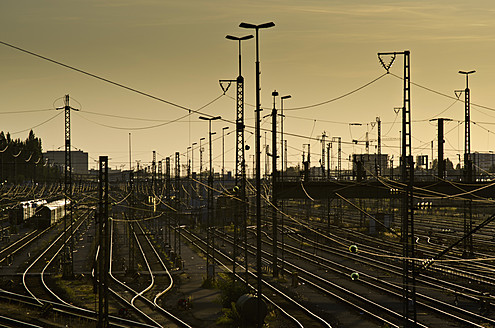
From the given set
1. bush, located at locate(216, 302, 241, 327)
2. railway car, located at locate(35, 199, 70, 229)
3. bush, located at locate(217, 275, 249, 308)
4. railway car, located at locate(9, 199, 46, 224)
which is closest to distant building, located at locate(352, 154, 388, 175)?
bush, located at locate(217, 275, 249, 308)

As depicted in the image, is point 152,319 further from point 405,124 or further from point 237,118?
point 405,124

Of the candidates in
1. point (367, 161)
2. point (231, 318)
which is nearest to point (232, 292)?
point (231, 318)

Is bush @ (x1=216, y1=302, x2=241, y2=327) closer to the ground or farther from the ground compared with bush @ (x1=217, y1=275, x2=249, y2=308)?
closer to the ground

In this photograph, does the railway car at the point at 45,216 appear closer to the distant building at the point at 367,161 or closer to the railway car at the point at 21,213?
the railway car at the point at 21,213

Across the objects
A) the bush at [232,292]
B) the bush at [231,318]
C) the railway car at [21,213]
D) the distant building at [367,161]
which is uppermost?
the distant building at [367,161]

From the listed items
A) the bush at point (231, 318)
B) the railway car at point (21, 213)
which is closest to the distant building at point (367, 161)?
the bush at point (231, 318)

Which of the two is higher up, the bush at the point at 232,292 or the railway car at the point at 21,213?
the railway car at the point at 21,213

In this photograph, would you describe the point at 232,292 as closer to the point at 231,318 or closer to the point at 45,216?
the point at 231,318

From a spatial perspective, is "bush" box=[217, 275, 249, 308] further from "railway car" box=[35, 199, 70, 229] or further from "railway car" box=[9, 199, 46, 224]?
"railway car" box=[9, 199, 46, 224]

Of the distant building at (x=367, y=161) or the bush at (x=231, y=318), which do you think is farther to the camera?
the distant building at (x=367, y=161)

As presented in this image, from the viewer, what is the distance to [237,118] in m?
38.7

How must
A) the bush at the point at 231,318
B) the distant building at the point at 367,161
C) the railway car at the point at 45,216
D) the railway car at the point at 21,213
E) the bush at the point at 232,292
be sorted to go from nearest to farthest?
the bush at the point at 231,318 → the bush at the point at 232,292 → the distant building at the point at 367,161 → the railway car at the point at 21,213 → the railway car at the point at 45,216

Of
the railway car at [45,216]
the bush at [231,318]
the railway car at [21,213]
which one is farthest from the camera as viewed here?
the railway car at [45,216]

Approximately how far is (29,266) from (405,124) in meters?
36.6
